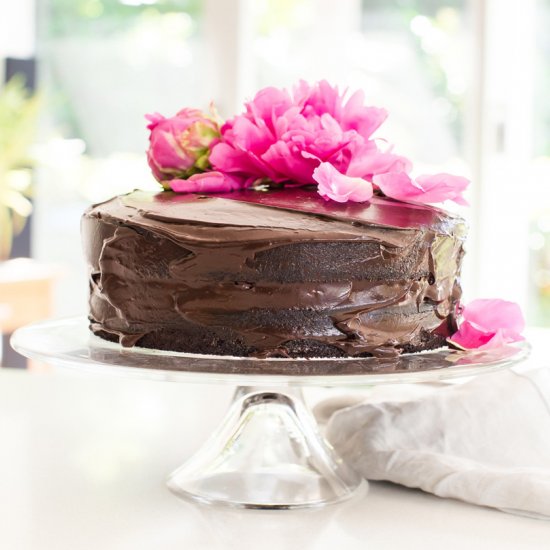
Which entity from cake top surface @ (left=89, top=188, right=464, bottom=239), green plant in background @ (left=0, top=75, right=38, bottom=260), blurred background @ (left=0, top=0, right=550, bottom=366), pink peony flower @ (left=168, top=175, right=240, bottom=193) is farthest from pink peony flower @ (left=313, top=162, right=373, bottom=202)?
green plant in background @ (left=0, top=75, right=38, bottom=260)

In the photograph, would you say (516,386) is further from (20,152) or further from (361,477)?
(20,152)

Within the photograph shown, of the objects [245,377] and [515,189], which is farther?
[515,189]

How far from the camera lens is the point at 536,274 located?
3.49 metres

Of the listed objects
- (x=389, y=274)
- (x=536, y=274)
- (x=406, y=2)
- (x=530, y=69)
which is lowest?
(x=536, y=274)

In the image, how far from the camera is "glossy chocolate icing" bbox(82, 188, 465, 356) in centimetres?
94

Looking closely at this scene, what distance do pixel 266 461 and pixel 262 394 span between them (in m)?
0.07

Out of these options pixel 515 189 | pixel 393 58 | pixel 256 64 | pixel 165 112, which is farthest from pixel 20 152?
pixel 515 189

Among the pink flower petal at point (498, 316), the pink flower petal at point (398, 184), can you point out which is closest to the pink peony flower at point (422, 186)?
the pink flower petal at point (398, 184)

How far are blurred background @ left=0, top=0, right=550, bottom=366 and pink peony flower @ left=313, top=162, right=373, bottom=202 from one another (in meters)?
2.49

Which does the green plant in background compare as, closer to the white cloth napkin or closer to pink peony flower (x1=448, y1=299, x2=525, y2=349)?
the white cloth napkin

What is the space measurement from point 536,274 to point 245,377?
2.80 m

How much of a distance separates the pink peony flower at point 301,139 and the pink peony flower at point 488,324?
0.56ft

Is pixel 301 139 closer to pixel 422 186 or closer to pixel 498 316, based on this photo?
pixel 422 186

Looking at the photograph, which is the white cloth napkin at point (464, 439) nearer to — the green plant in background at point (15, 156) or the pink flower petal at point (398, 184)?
the pink flower petal at point (398, 184)
